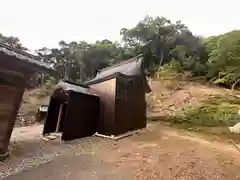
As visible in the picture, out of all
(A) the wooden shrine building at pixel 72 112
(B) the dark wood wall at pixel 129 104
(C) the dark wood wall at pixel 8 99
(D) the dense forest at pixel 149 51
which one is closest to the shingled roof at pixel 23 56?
(C) the dark wood wall at pixel 8 99

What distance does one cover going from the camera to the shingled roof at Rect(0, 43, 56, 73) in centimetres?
485

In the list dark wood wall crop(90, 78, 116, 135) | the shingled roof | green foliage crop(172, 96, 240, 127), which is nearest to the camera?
the shingled roof

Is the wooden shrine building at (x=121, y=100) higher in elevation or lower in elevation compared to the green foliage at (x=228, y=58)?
lower

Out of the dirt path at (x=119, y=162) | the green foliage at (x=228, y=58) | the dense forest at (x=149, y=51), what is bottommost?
the dirt path at (x=119, y=162)

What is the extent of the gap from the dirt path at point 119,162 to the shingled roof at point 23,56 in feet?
9.29

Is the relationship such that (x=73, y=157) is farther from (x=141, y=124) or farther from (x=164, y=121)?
(x=164, y=121)

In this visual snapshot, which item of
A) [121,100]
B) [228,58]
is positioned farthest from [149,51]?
[121,100]

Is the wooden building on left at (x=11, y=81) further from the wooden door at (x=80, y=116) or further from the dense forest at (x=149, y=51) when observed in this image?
the dense forest at (x=149, y=51)

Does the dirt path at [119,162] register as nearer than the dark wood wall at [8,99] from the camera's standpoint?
Yes

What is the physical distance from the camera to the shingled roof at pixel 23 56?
15.9ft

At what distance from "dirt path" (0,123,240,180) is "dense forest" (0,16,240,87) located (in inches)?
678

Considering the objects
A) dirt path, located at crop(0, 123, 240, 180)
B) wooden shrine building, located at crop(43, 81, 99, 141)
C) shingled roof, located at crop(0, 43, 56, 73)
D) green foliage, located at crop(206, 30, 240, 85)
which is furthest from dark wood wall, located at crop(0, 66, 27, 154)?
green foliage, located at crop(206, 30, 240, 85)

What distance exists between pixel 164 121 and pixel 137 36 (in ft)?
53.9

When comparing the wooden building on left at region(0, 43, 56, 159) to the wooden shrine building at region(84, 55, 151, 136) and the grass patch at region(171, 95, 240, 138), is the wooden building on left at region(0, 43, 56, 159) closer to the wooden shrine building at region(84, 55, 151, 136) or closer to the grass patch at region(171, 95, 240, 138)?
the wooden shrine building at region(84, 55, 151, 136)
